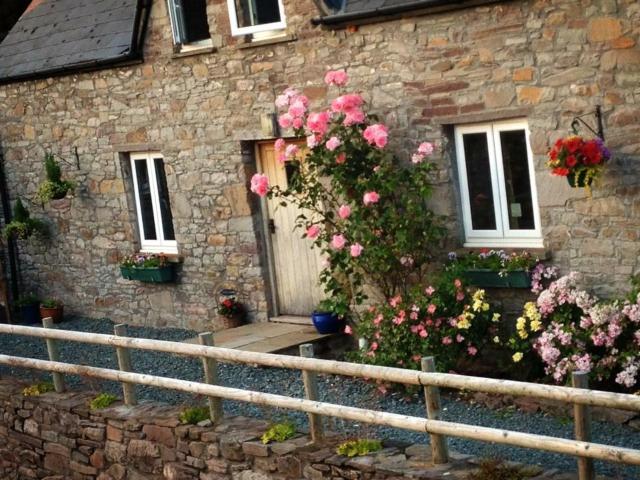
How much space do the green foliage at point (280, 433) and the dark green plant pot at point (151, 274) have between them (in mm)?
5993

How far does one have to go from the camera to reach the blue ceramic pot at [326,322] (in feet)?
42.3

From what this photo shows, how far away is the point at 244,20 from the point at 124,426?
5.15 meters

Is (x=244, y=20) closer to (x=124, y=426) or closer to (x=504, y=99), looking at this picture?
(x=504, y=99)

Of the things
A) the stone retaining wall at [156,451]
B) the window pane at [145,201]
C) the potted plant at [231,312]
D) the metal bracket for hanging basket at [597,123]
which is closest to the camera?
the stone retaining wall at [156,451]

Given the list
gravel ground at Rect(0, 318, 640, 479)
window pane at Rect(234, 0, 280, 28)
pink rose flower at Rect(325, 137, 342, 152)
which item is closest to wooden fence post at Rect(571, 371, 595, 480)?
gravel ground at Rect(0, 318, 640, 479)

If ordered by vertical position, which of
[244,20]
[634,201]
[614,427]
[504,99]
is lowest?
[614,427]

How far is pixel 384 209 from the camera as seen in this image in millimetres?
11898

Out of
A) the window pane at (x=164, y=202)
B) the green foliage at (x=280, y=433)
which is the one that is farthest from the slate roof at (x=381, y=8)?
the green foliage at (x=280, y=433)

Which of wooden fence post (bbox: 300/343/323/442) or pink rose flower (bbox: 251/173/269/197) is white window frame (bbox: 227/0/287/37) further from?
wooden fence post (bbox: 300/343/323/442)

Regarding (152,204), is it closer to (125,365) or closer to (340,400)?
(125,365)

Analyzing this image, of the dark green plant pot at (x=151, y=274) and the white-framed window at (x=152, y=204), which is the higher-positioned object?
the white-framed window at (x=152, y=204)

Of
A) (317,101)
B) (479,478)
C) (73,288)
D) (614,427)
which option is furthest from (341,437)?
(73,288)

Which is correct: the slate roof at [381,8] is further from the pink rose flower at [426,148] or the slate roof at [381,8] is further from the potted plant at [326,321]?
the potted plant at [326,321]

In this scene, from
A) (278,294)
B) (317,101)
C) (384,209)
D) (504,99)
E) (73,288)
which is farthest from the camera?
(73,288)
